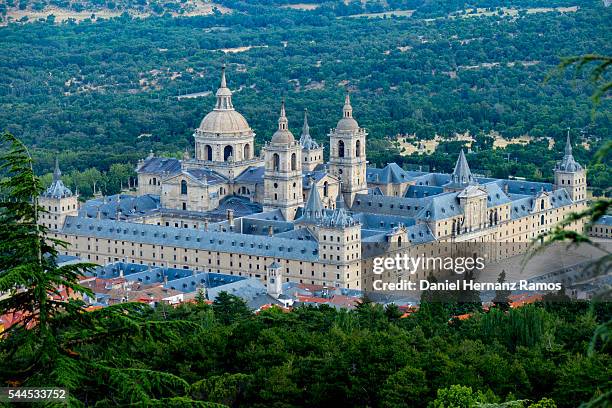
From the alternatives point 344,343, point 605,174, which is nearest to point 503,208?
point 605,174

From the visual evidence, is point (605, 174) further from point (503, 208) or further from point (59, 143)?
point (59, 143)

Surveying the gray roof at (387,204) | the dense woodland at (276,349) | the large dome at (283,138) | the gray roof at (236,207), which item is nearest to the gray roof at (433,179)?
the gray roof at (387,204)

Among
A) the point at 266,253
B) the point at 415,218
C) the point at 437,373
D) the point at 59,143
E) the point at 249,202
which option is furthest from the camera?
→ the point at 59,143

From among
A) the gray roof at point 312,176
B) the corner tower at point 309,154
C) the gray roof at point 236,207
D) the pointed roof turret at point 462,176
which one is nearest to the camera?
the gray roof at point 236,207

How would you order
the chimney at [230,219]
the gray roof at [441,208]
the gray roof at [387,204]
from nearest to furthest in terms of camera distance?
the gray roof at [441,208]
the chimney at [230,219]
the gray roof at [387,204]

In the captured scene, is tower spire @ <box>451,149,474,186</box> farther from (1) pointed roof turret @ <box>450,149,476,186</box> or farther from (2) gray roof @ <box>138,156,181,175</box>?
(2) gray roof @ <box>138,156,181,175</box>

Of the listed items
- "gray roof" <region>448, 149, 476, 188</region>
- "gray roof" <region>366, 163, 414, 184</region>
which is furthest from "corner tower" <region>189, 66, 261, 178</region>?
"gray roof" <region>448, 149, 476, 188</region>

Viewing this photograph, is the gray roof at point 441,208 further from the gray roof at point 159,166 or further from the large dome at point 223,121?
the gray roof at point 159,166
